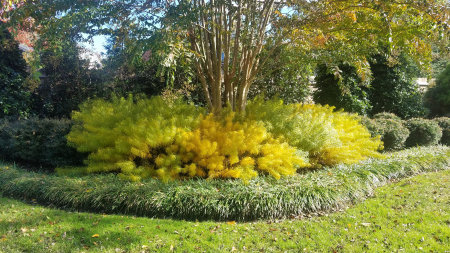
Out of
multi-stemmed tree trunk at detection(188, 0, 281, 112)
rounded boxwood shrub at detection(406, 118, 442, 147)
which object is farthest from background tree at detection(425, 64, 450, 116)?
multi-stemmed tree trunk at detection(188, 0, 281, 112)

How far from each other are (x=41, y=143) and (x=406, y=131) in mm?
9204

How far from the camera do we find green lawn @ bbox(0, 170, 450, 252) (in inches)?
130

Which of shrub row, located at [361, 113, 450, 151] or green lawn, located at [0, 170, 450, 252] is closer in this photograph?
green lawn, located at [0, 170, 450, 252]

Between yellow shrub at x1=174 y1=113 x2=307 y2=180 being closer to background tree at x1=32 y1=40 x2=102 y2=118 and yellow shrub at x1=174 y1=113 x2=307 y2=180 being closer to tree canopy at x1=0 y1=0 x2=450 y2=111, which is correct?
tree canopy at x1=0 y1=0 x2=450 y2=111

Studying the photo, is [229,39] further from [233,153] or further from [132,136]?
[132,136]

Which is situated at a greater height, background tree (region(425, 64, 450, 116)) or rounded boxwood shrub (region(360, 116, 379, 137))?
background tree (region(425, 64, 450, 116))

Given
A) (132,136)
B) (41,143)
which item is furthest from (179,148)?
(41,143)

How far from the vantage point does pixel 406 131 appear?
9.02 meters

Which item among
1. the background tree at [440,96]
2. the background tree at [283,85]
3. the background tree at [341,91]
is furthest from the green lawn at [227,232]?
the background tree at [440,96]

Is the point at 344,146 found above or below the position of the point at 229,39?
below

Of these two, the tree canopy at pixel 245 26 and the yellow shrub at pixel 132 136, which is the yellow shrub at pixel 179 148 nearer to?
the yellow shrub at pixel 132 136

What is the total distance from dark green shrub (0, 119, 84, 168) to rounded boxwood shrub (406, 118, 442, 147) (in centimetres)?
918

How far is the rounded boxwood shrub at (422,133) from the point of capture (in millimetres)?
9492

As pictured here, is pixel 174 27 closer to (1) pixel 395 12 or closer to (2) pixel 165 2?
(2) pixel 165 2
